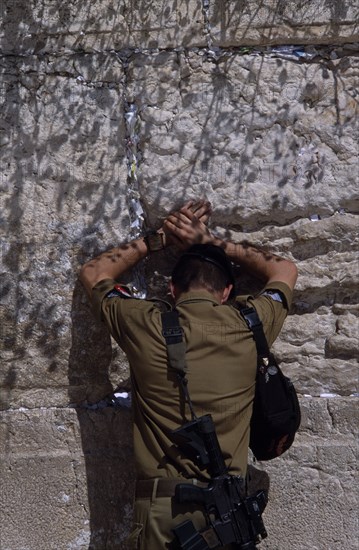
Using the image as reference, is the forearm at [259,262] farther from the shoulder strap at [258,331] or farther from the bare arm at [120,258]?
the shoulder strap at [258,331]

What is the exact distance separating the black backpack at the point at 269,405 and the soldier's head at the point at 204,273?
16cm

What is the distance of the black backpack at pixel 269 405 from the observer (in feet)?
11.8

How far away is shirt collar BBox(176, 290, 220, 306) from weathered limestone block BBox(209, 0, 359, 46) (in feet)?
3.93

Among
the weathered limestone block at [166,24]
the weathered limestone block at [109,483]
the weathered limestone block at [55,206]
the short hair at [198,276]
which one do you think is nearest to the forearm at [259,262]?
the short hair at [198,276]

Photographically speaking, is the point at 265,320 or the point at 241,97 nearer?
the point at 265,320

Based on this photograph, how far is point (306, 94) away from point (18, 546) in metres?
2.45

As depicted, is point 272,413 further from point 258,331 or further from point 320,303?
point 320,303

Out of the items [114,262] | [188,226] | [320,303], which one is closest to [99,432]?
[114,262]

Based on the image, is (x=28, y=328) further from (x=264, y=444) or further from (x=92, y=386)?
(x=264, y=444)

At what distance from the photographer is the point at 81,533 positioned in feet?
13.3

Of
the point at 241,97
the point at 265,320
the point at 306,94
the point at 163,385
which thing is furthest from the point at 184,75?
the point at 163,385

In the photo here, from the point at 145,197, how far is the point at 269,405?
1123 millimetres

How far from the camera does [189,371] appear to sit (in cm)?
348

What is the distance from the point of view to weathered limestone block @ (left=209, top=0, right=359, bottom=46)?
13.2 ft
